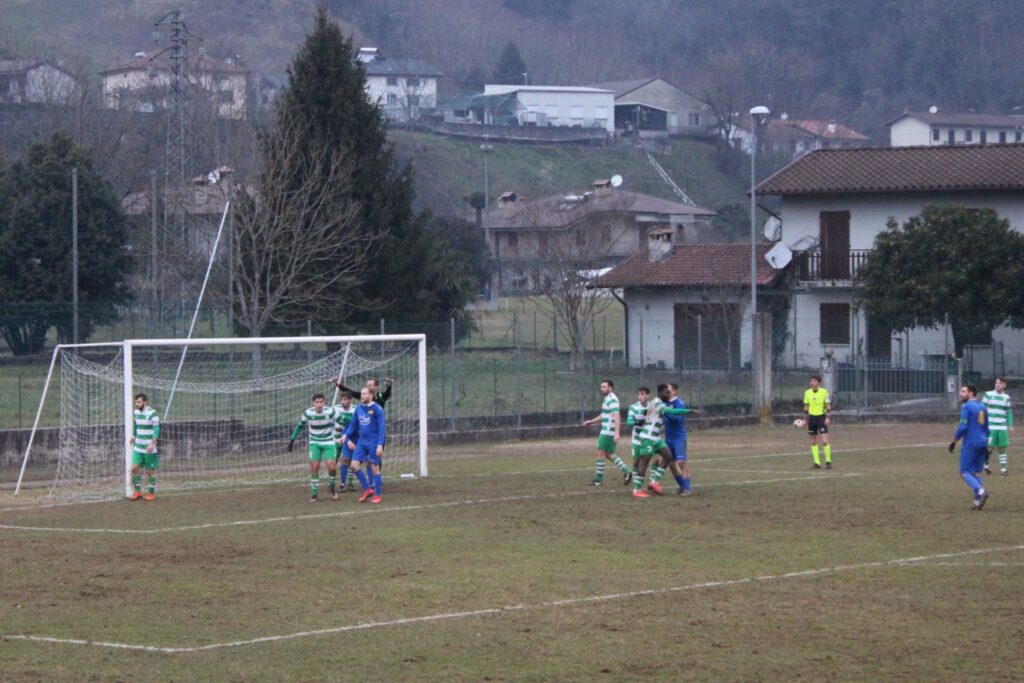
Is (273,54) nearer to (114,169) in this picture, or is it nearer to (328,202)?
(114,169)

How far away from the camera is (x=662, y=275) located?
5319 cm

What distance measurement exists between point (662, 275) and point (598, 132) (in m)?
68.7

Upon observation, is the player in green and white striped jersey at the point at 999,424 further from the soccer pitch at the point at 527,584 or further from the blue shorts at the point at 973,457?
the blue shorts at the point at 973,457

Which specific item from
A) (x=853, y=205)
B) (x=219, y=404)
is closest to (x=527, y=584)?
(x=219, y=404)

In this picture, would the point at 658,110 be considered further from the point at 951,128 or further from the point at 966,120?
the point at 966,120

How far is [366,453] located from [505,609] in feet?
29.7

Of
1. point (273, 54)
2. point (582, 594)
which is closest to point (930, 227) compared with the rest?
point (582, 594)

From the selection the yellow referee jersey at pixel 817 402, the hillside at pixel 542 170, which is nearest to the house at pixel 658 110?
the hillside at pixel 542 170

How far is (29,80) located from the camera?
Result: 9094 centimetres

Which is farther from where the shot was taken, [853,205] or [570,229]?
[570,229]

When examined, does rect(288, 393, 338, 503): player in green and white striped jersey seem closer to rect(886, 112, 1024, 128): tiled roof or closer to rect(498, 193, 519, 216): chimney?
rect(498, 193, 519, 216): chimney

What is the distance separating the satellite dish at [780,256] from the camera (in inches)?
1949

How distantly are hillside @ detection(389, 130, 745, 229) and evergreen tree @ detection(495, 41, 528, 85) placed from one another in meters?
34.0

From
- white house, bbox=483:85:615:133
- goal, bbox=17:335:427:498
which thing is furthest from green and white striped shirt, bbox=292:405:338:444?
white house, bbox=483:85:615:133
